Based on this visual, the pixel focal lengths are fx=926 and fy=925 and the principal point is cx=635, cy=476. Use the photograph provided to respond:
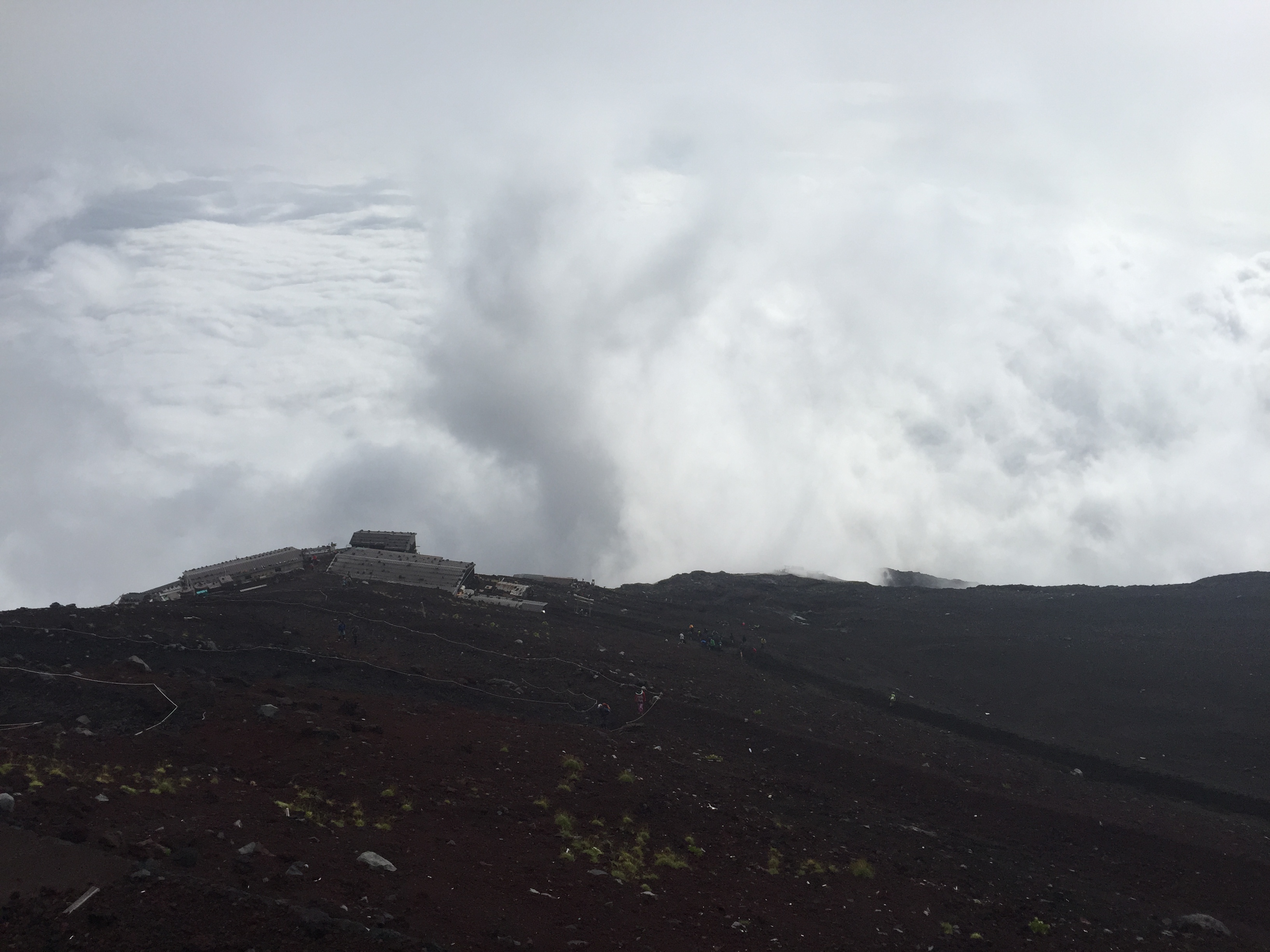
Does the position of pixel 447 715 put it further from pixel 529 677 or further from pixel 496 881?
pixel 496 881

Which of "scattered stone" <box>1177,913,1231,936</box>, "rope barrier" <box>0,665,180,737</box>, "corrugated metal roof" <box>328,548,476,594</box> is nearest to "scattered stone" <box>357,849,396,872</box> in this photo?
"rope barrier" <box>0,665,180,737</box>

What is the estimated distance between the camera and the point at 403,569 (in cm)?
5197

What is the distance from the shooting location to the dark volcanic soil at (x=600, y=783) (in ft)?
53.6

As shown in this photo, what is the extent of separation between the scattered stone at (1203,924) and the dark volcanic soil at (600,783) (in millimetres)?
153

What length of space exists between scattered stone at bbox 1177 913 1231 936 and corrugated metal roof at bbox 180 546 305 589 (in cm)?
4286

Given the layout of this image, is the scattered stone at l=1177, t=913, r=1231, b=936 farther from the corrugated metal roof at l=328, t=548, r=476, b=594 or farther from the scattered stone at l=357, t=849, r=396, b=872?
the corrugated metal roof at l=328, t=548, r=476, b=594

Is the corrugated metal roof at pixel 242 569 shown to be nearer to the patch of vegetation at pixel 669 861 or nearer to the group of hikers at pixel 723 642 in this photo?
the group of hikers at pixel 723 642

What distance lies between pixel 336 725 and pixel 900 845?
51.5ft

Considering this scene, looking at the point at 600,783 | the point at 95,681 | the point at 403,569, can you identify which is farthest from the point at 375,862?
the point at 403,569

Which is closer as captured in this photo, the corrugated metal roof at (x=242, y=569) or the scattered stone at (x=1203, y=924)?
the scattered stone at (x=1203, y=924)

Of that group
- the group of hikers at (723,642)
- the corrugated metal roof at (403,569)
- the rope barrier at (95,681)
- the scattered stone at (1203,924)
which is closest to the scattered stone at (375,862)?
the rope barrier at (95,681)

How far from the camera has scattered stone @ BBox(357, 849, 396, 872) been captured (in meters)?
17.4

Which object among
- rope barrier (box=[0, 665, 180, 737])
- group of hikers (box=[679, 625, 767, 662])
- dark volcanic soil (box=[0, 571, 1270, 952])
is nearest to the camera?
dark volcanic soil (box=[0, 571, 1270, 952])

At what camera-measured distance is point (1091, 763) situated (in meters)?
35.8
